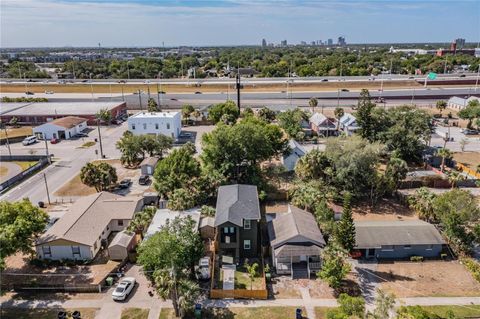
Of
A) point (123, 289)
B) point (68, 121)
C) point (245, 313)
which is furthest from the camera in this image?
point (68, 121)

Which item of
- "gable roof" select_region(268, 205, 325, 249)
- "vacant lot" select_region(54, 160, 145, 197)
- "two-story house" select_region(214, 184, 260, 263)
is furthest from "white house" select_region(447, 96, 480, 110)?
"vacant lot" select_region(54, 160, 145, 197)

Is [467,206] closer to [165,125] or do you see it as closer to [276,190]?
[276,190]

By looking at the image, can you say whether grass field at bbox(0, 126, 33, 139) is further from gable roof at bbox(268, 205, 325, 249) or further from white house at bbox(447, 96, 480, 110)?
white house at bbox(447, 96, 480, 110)

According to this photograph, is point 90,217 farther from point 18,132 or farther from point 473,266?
point 18,132

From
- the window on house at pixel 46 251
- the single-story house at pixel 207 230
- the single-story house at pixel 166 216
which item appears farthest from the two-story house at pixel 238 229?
the window on house at pixel 46 251

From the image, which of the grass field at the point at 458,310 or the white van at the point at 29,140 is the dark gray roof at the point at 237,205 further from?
the white van at the point at 29,140

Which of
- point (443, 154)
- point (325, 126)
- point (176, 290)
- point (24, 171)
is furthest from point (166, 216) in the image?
point (325, 126)
